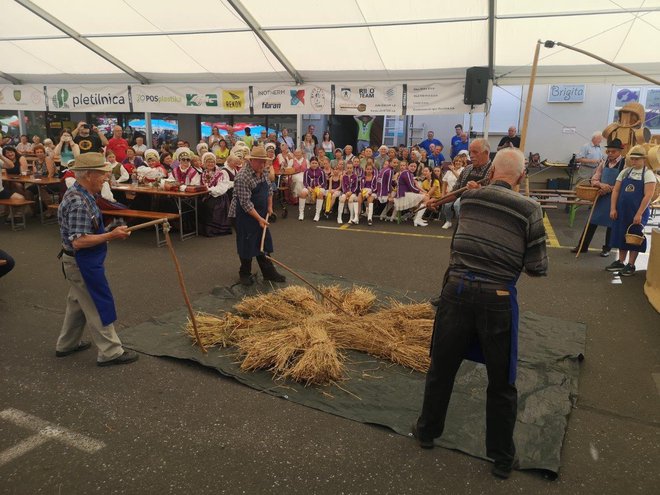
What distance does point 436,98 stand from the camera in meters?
10.1

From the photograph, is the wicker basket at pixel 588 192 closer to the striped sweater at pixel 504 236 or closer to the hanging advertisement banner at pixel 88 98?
the striped sweater at pixel 504 236

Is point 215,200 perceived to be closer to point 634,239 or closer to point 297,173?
point 297,173

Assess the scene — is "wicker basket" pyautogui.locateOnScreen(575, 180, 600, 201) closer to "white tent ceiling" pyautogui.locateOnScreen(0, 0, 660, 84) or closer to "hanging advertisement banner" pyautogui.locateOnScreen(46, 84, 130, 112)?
"white tent ceiling" pyautogui.locateOnScreen(0, 0, 660, 84)

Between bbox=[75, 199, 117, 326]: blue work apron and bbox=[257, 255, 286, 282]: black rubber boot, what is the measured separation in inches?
86.0

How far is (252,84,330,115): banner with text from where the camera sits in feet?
36.2

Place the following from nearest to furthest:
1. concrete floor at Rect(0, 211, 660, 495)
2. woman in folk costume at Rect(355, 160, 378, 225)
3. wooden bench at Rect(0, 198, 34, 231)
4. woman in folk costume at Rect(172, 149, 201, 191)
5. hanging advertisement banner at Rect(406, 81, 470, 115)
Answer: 1. concrete floor at Rect(0, 211, 660, 495)
2. wooden bench at Rect(0, 198, 34, 231)
3. woman in folk costume at Rect(172, 149, 201, 191)
4. woman in folk costume at Rect(355, 160, 378, 225)
5. hanging advertisement banner at Rect(406, 81, 470, 115)

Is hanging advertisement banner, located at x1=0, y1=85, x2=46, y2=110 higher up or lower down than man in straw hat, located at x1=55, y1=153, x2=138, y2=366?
higher up

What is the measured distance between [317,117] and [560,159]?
749 centimetres

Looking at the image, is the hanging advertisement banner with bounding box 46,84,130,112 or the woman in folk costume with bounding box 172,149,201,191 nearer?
the woman in folk costume with bounding box 172,149,201,191

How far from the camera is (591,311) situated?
4719 millimetres

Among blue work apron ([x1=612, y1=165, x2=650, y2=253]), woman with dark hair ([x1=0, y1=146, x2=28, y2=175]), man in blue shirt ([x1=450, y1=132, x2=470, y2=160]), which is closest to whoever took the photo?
blue work apron ([x1=612, y1=165, x2=650, y2=253])

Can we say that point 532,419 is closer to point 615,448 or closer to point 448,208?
point 615,448

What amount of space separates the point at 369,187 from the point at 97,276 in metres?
7.06

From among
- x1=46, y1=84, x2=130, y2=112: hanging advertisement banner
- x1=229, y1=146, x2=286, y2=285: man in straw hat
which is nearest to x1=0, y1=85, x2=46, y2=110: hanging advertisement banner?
x1=46, y1=84, x2=130, y2=112: hanging advertisement banner
